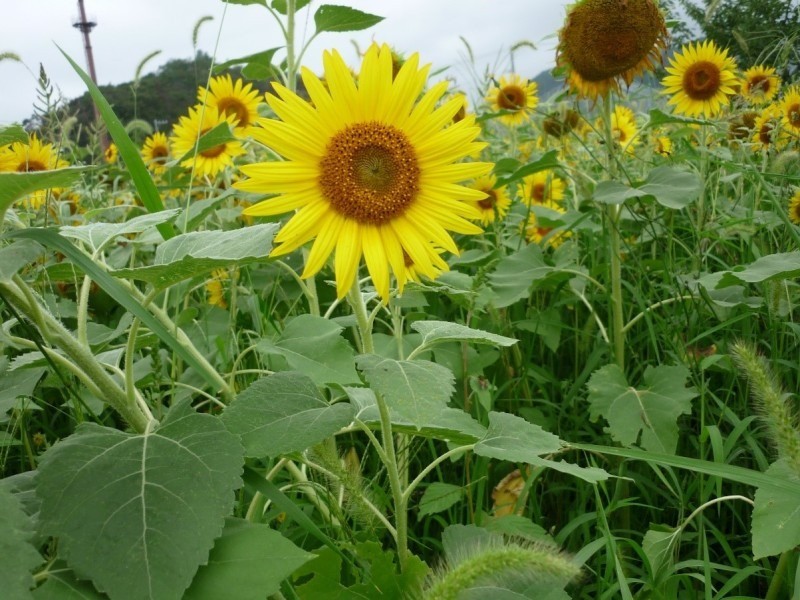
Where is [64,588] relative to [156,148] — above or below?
below

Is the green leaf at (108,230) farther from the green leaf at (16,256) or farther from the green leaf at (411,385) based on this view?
the green leaf at (411,385)

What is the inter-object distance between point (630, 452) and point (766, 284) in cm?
119

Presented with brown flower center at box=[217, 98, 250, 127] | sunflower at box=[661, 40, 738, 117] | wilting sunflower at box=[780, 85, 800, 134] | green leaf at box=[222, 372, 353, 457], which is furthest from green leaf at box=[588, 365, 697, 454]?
brown flower center at box=[217, 98, 250, 127]

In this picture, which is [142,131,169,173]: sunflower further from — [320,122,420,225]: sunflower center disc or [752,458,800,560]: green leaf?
[752,458,800,560]: green leaf

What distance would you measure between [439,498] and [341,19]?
4.71ft

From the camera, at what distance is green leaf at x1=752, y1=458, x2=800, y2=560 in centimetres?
149

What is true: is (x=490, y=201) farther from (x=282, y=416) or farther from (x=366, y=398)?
Answer: (x=282, y=416)

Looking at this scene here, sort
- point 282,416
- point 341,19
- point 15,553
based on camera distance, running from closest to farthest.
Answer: point 15,553 → point 282,416 → point 341,19

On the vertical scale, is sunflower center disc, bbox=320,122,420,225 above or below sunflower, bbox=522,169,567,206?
above

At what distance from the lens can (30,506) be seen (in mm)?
1192

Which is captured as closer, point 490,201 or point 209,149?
point 209,149

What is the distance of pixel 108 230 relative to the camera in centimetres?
151

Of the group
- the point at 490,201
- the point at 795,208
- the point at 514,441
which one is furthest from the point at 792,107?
the point at 514,441

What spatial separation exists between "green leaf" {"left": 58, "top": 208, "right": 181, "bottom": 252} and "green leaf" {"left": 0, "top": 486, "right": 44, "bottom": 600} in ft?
1.74
